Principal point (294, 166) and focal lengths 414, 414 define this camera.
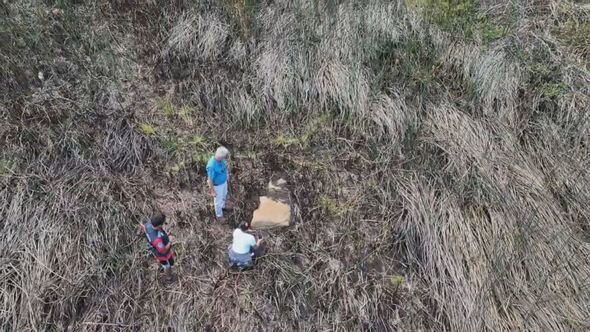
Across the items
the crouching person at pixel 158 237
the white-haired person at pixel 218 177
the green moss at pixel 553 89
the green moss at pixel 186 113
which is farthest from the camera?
the green moss at pixel 186 113

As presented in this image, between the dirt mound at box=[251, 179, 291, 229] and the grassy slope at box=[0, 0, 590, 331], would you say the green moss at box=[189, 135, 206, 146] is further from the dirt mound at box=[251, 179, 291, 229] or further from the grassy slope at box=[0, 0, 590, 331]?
the dirt mound at box=[251, 179, 291, 229]

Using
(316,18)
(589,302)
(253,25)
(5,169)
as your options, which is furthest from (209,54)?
(589,302)

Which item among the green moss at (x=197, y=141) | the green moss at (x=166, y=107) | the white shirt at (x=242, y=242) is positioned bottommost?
the white shirt at (x=242, y=242)

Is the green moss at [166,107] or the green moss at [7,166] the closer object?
the green moss at [7,166]

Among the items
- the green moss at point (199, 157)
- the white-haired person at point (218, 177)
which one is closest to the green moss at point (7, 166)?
the green moss at point (199, 157)

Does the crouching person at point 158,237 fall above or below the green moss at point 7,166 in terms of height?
below

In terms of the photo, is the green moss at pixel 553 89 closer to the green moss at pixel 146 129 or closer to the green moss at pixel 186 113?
the green moss at pixel 186 113

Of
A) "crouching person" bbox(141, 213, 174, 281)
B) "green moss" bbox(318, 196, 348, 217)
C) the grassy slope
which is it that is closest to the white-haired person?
the grassy slope
